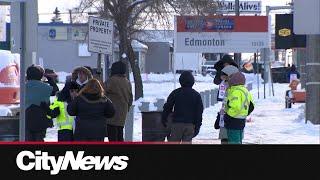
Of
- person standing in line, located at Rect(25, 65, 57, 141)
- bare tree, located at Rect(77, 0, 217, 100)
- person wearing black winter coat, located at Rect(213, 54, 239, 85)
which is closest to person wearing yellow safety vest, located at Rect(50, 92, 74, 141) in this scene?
person standing in line, located at Rect(25, 65, 57, 141)

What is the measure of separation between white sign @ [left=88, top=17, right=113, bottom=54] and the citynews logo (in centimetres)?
606

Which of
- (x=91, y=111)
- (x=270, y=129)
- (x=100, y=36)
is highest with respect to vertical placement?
(x=100, y=36)

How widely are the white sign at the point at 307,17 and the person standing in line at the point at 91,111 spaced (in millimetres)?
2951

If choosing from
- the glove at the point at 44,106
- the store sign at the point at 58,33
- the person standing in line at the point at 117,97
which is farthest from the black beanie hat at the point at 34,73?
the store sign at the point at 58,33

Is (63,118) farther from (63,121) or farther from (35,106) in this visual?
(35,106)

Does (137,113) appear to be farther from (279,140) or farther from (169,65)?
(169,65)

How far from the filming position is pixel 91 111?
387 inches

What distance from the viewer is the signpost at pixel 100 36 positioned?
12.9m

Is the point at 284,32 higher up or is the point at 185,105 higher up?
the point at 284,32

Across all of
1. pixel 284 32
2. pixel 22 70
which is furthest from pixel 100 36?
pixel 284 32

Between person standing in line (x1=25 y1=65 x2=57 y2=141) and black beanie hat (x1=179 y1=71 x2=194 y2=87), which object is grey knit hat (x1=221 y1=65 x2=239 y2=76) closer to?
black beanie hat (x1=179 y1=71 x2=194 y2=87)

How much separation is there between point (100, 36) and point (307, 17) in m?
5.89

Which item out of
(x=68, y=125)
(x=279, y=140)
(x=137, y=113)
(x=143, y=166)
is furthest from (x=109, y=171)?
(x=137, y=113)

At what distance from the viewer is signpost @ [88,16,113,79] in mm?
12859
